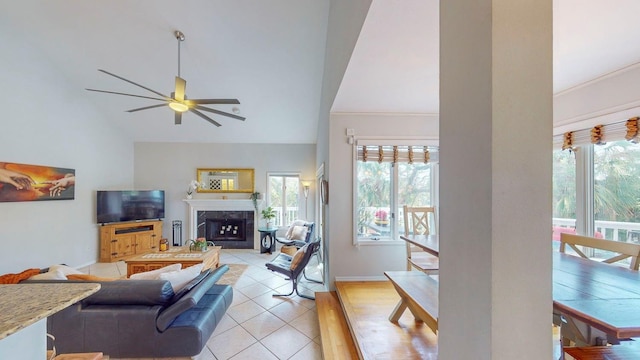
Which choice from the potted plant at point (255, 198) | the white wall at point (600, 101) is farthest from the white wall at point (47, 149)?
the white wall at point (600, 101)

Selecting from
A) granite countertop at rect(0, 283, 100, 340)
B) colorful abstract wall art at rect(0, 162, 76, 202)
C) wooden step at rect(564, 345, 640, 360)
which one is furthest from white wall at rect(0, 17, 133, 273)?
wooden step at rect(564, 345, 640, 360)

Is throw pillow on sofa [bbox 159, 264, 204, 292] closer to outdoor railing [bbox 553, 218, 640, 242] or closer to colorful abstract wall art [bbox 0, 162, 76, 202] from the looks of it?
colorful abstract wall art [bbox 0, 162, 76, 202]

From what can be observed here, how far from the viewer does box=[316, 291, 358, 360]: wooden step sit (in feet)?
7.25

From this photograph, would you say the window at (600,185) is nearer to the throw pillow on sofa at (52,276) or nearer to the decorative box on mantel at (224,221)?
the throw pillow on sofa at (52,276)

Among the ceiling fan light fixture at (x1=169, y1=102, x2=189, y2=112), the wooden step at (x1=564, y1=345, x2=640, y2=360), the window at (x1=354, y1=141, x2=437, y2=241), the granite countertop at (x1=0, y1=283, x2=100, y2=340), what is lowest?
the wooden step at (x1=564, y1=345, x2=640, y2=360)

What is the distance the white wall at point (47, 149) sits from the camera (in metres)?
3.88

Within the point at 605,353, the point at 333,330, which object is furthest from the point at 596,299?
the point at 333,330

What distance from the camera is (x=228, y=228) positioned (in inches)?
260

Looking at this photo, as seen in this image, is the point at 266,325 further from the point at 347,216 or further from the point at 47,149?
the point at 47,149

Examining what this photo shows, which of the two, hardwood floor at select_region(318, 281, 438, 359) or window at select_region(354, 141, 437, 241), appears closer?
hardwood floor at select_region(318, 281, 438, 359)

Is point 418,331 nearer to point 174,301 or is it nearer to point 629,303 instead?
point 629,303

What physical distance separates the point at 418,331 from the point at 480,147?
7.33 ft

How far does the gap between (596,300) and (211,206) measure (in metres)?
6.66

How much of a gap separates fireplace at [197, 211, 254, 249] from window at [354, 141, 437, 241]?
373cm
